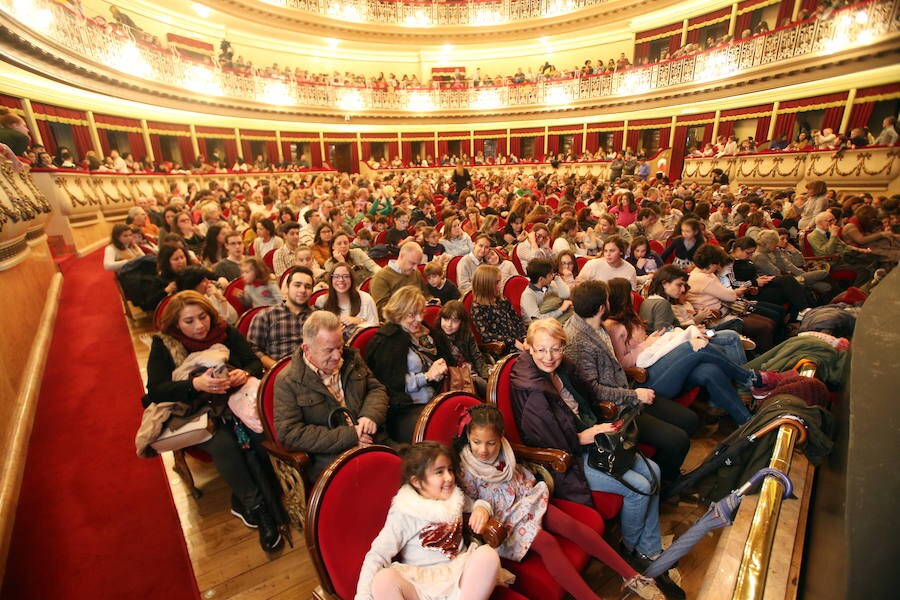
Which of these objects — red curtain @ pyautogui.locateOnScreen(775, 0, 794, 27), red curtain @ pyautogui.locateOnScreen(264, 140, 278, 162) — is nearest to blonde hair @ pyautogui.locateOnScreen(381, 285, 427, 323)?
red curtain @ pyautogui.locateOnScreen(775, 0, 794, 27)

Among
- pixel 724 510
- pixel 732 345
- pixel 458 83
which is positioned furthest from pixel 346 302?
pixel 458 83

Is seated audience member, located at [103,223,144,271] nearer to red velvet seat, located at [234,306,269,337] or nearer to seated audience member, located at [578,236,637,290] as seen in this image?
red velvet seat, located at [234,306,269,337]

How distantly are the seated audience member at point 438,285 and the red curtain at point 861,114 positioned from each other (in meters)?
13.7

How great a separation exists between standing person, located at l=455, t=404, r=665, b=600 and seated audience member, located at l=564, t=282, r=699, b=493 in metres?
0.71

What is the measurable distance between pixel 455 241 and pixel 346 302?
7.90 ft

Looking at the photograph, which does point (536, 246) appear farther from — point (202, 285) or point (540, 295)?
point (202, 285)

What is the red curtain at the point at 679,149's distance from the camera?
1530 cm

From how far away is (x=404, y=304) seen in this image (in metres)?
2.34

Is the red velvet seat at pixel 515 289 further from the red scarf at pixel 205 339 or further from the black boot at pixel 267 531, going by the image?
the black boot at pixel 267 531

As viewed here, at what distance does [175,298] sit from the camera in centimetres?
209

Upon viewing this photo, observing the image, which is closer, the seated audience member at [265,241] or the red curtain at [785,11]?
the seated audience member at [265,241]

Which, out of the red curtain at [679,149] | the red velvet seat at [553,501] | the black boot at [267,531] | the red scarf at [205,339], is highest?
the red curtain at [679,149]

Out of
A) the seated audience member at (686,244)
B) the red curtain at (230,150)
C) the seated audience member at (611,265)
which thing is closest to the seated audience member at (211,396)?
the seated audience member at (611,265)

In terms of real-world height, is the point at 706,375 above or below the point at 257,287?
below
